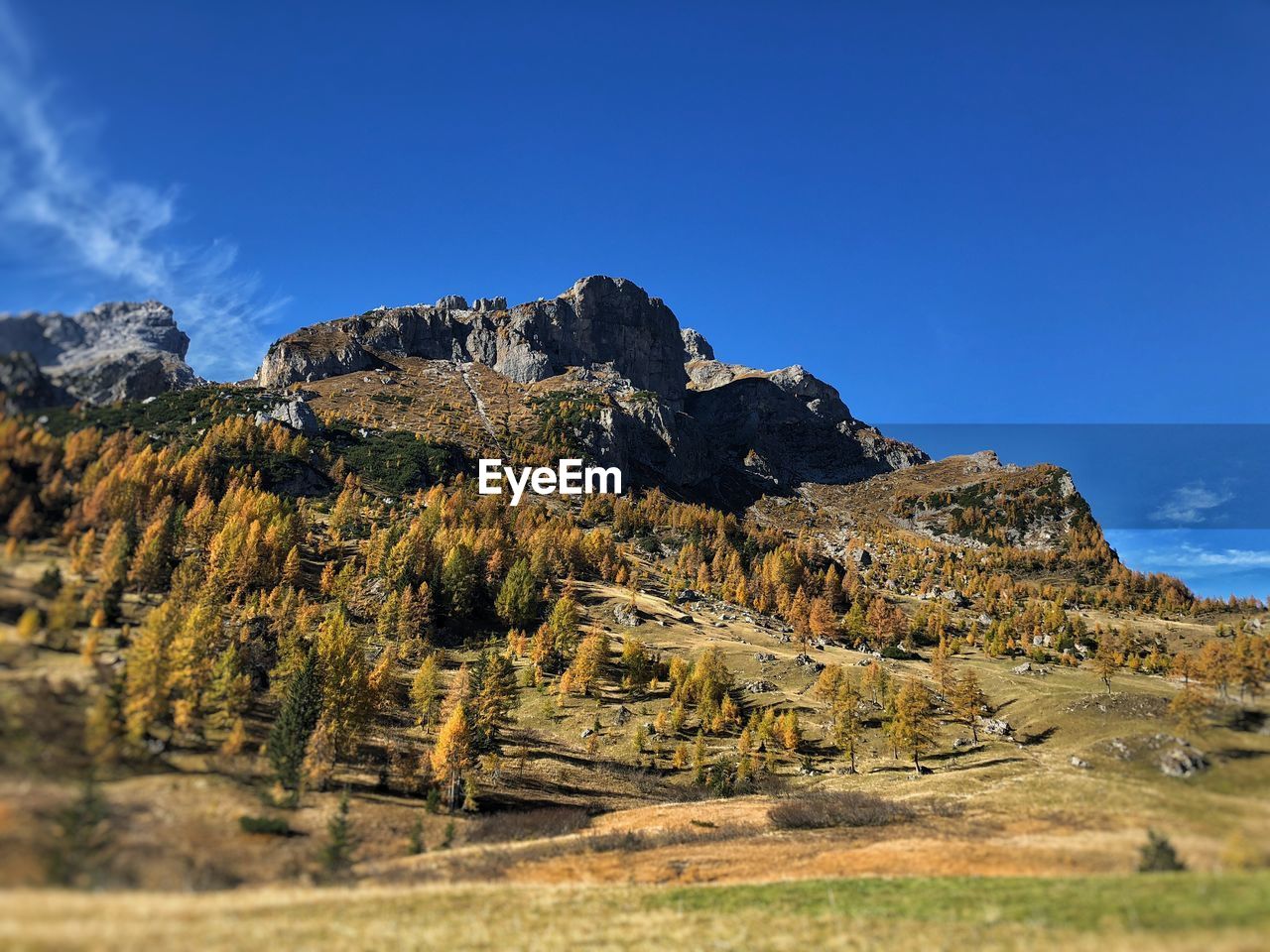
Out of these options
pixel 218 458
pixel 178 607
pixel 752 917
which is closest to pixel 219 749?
pixel 178 607

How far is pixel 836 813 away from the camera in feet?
190

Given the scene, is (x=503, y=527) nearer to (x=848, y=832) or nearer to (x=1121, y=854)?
(x=848, y=832)

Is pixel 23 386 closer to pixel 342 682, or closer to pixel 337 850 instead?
pixel 337 850

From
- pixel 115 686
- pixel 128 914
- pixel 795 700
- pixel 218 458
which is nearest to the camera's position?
pixel 128 914

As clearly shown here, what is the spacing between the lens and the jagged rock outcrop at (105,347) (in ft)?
101

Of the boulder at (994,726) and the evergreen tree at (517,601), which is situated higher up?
the evergreen tree at (517,601)

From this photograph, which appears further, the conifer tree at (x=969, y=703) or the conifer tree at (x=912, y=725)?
the conifer tree at (x=969, y=703)

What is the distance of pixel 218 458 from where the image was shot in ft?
472

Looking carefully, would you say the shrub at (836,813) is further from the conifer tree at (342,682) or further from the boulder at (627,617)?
the boulder at (627,617)

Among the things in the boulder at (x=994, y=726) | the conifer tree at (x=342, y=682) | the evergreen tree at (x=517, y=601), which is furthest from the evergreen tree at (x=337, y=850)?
the evergreen tree at (x=517, y=601)

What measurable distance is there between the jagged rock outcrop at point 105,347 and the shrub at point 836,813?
5859cm

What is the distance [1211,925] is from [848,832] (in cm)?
3453

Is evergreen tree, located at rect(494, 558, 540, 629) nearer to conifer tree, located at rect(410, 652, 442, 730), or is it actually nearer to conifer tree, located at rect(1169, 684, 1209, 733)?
conifer tree, located at rect(410, 652, 442, 730)

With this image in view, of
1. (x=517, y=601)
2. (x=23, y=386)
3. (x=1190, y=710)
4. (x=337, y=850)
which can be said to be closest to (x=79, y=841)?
(x=337, y=850)
